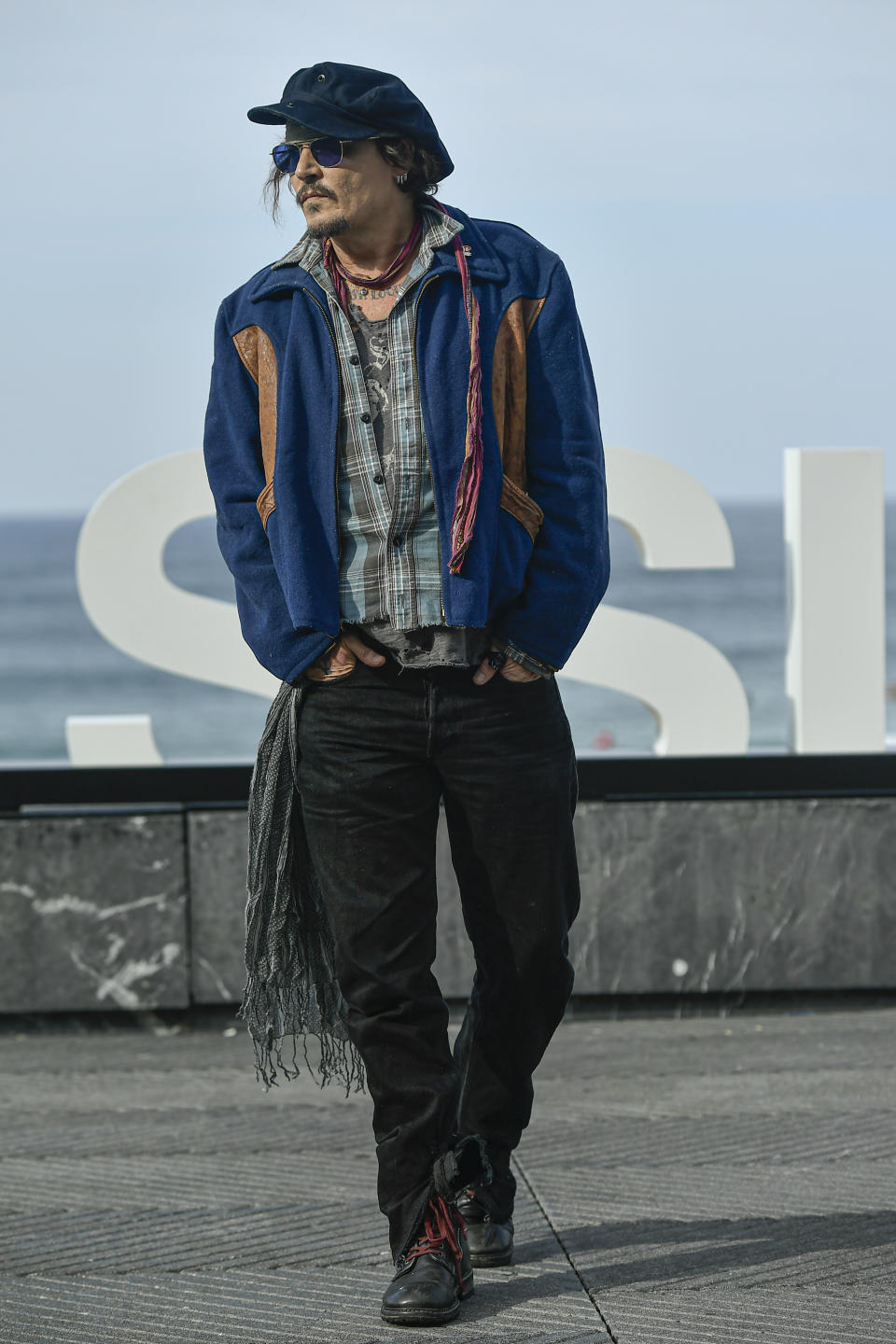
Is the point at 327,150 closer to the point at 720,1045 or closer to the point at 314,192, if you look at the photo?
the point at 314,192

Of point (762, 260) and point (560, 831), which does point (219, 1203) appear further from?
point (762, 260)

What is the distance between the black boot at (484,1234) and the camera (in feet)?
10.7

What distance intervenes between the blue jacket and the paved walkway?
4.08ft

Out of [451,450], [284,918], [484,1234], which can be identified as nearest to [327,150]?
[451,450]

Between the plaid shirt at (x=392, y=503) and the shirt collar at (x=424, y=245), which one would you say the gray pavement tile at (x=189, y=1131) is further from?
the shirt collar at (x=424, y=245)

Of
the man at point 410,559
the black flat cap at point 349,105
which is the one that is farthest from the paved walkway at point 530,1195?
the black flat cap at point 349,105

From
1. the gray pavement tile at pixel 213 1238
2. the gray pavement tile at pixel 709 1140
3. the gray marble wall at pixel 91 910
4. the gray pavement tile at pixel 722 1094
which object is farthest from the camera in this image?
the gray marble wall at pixel 91 910

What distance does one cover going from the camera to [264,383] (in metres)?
3.07

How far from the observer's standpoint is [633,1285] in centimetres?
318

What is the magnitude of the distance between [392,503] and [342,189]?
0.58m

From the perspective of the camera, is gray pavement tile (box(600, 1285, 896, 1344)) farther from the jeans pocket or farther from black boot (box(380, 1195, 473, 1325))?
the jeans pocket

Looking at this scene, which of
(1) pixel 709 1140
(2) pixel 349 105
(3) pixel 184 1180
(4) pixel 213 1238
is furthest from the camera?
(1) pixel 709 1140

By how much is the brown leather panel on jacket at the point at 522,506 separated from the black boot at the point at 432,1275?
1274mm

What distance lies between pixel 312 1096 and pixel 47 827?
4.33ft
